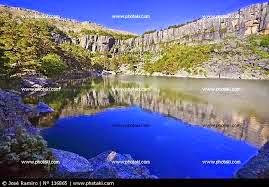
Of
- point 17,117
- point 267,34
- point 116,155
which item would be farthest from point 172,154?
point 267,34

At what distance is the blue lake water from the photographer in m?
6.29

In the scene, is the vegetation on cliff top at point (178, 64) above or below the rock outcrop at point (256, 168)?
above

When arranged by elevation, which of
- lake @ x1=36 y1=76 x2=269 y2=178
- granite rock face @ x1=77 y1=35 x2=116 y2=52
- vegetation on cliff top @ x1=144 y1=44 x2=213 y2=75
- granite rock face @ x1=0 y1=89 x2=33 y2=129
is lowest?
lake @ x1=36 y1=76 x2=269 y2=178

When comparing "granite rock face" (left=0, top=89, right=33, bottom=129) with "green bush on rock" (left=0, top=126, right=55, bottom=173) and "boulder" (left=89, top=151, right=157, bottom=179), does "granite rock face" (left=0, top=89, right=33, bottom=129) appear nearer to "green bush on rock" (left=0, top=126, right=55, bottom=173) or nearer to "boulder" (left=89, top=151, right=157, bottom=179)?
"green bush on rock" (left=0, top=126, right=55, bottom=173)

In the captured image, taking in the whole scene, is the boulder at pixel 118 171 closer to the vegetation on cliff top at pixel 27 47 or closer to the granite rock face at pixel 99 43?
the vegetation on cliff top at pixel 27 47

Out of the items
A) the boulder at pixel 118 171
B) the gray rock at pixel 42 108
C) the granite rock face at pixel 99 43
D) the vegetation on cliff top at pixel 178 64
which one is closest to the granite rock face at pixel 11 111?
the gray rock at pixel 42 108

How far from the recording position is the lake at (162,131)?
6.40m

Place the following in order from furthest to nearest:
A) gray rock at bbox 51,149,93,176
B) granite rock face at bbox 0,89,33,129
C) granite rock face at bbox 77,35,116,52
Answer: granite rock face at bbox 77,35,116,52, granite rock face at bbox 0,89,33,129, gray rock at bbox 51,149,93,176

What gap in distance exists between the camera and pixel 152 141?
731 cm

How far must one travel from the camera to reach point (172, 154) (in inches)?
273

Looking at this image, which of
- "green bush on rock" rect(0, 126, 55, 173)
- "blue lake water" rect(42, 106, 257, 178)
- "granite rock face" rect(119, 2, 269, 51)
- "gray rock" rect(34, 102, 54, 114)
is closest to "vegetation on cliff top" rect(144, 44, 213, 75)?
"granite rock face" rect(119, 2, 269, 51)

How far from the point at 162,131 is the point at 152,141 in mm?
858

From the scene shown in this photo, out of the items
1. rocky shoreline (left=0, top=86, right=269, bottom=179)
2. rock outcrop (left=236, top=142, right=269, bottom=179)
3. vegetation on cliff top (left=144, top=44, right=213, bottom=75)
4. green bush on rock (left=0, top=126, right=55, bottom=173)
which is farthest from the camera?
vegetation on cliff top (left=144, top=44, right=213, bottom=75)

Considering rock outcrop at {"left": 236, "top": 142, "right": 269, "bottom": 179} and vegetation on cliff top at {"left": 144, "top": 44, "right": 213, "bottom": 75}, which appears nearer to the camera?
rock outcrop at {"left": 236, "top": 142, "right": 269, "bottom": 179}
